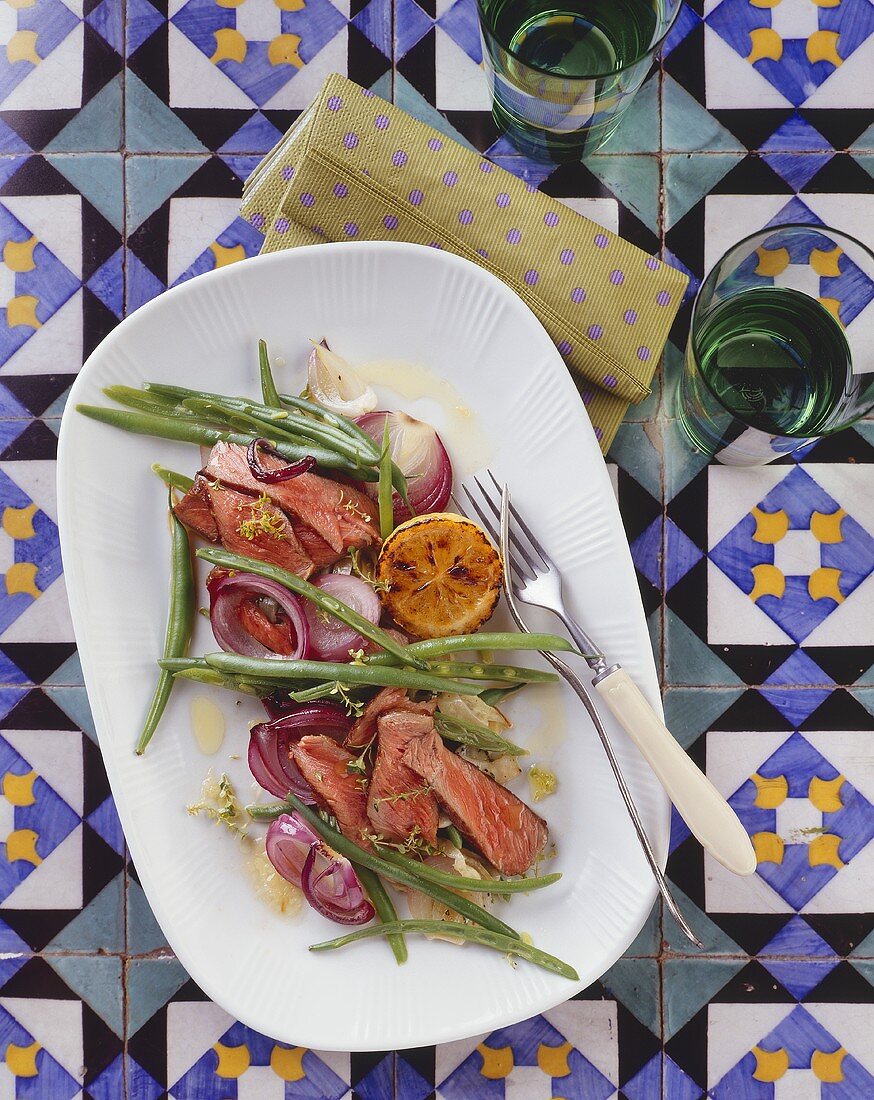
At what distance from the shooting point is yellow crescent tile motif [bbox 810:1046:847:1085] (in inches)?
60.5

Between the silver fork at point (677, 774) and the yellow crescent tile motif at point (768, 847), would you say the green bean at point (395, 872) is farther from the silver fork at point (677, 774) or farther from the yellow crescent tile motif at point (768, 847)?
the yellow crescent tile motif at point (768, 847)

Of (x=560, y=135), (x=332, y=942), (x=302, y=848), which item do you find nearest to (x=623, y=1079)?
(x=332, y=942)

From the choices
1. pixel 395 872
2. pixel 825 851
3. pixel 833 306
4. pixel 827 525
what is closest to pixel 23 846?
pixel 395 872

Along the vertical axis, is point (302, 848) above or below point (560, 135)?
below

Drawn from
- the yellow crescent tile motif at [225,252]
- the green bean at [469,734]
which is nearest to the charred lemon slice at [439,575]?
the green bean at [469,734]

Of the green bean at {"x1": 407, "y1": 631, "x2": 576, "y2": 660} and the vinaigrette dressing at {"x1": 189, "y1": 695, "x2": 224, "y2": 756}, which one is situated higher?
the green bean at {"x1": 407, "y1": 631, "x2": 576, "y2": 660}

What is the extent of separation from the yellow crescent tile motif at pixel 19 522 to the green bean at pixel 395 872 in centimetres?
69

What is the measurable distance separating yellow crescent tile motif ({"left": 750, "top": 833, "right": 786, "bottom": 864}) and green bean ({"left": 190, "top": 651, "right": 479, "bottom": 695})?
0.61 m

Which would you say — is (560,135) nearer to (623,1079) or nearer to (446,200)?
(446,200)

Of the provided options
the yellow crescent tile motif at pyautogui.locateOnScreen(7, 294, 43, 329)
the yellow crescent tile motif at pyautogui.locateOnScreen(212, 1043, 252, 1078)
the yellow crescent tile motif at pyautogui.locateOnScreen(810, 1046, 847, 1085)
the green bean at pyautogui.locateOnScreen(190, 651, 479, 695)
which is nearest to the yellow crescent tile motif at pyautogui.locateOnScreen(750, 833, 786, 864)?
the yellow crescent tile motif at pyautogui.locateOnScreen(810, 1046, 847, 1085)

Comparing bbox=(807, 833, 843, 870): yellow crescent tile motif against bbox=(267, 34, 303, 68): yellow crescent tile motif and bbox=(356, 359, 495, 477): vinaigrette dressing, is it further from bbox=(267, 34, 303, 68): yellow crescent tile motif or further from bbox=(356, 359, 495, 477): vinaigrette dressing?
bbox=(267, 34, 303, 68): yellow crescent tile motif

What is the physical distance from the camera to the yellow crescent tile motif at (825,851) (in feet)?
5.04

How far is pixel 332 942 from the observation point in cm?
137

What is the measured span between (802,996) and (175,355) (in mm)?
1536
